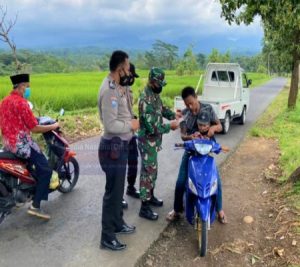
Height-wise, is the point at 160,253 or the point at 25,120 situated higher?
the point at 25,120

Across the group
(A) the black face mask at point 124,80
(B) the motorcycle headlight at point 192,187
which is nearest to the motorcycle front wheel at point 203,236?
(B) the motorcycle headlight at point 192,187

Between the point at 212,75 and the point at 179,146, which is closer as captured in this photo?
the point at 179,146

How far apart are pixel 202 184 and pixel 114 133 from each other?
1.01 metres

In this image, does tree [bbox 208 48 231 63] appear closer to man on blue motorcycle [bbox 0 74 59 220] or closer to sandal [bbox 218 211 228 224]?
sandal [bbox 218 211 228 224]

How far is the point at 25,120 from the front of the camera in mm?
4043

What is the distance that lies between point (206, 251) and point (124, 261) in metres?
0.85

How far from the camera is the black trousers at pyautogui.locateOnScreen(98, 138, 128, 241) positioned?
138 inches

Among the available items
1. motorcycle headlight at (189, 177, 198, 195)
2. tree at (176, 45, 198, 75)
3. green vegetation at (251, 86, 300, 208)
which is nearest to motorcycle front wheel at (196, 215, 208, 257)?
motorcycle headlight at (189, 177, 198, 195)

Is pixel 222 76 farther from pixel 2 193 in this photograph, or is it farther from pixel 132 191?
pixel 2 193

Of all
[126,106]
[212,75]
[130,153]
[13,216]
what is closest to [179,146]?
[126,106]

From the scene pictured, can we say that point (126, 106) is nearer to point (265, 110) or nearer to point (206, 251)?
point (206, 251)

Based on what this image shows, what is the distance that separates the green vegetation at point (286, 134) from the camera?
20.5 ft

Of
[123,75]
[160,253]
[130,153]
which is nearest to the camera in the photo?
[123,75]

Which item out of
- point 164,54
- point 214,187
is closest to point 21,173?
point 214,187
